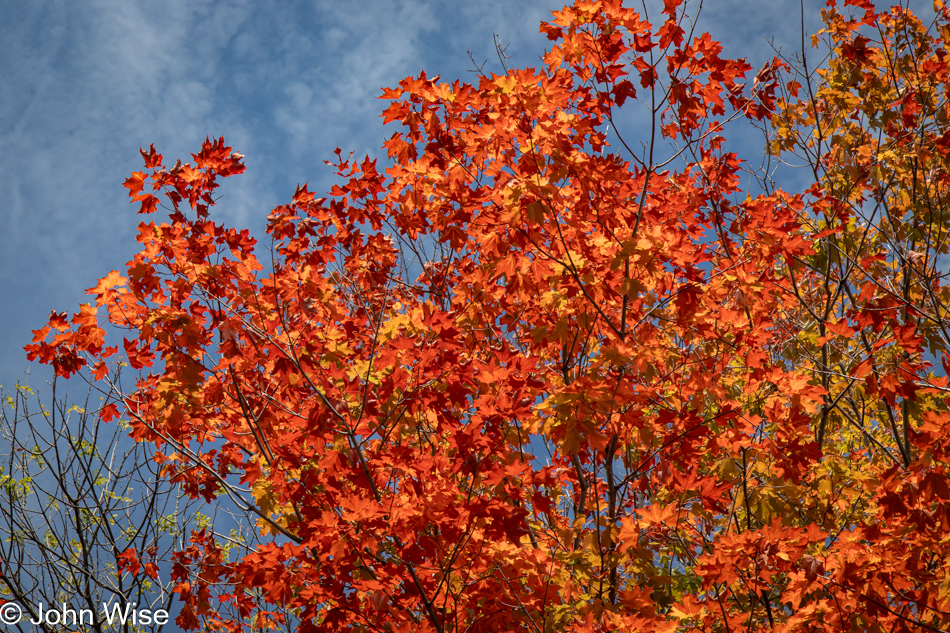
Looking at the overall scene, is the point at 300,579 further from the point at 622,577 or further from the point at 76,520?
the point at 76,520

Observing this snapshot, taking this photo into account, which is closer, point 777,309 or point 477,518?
point 477,518

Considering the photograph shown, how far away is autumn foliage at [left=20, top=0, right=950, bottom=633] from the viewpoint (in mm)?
3359

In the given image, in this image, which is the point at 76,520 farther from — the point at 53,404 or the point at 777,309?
the point at 777,309

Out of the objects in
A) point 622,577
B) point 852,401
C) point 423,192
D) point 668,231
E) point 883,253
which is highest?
point 423,192

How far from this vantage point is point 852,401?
551 cm

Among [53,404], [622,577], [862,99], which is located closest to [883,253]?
[862,99]

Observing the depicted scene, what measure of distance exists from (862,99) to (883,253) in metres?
1.51

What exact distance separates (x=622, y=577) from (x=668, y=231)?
229cm

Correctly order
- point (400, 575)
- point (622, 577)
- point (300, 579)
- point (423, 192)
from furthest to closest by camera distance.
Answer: point (423, 192), point (622, 577), point (300, 579), point (400, 575)

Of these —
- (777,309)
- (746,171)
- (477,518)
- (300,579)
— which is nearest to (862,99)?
(746,171)

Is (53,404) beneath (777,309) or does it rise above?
above

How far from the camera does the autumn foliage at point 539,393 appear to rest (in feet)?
11.0

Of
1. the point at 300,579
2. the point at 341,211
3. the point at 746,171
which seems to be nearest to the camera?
the point at 300,579

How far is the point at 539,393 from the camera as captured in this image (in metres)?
4.37
